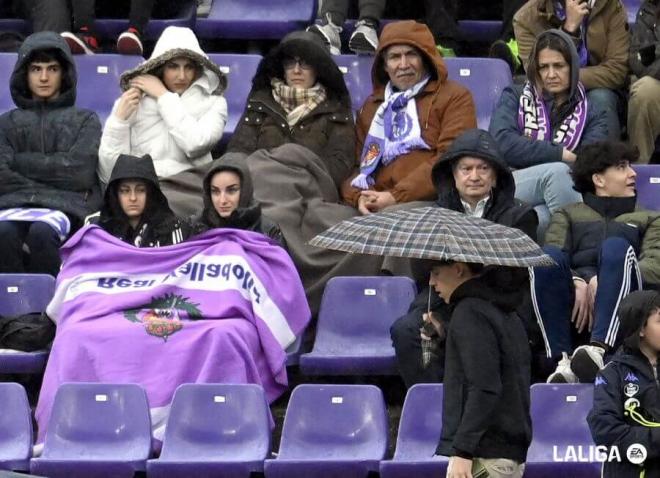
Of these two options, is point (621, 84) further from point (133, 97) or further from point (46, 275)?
point (46, 275)

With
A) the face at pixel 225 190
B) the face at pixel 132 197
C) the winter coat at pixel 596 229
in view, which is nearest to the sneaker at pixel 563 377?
the winter coat at pixel 596 229

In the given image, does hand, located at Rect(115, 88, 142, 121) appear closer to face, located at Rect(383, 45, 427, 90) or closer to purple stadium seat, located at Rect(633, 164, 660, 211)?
face, located at Rect(383, 45, 427, 90)

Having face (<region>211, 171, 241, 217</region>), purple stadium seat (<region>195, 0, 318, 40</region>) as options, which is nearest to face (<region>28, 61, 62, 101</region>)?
face (<region>211, 171, 241, 217</region>)

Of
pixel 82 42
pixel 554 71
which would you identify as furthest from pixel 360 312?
pixel 82 42

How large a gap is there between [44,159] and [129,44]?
4.93ft

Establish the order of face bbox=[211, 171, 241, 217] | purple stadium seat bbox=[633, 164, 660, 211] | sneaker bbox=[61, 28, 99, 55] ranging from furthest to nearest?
sneaker bbox=[61, 28, 99, 55] < purple stadium seat bbox=[633, 164, 660, 211] < face bbox=[211, 171, 241, 217]

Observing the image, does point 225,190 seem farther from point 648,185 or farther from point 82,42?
point 82,42

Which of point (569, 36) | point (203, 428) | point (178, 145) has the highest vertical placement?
point (569, 36)

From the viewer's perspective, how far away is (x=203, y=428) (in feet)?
26.9

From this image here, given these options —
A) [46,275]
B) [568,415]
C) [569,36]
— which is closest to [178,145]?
[46,275]

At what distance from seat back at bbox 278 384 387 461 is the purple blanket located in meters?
0.51

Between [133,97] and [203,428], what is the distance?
252 cm

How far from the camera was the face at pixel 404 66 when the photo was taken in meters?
10.1

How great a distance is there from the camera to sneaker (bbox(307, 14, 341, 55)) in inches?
443
